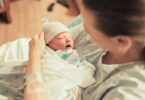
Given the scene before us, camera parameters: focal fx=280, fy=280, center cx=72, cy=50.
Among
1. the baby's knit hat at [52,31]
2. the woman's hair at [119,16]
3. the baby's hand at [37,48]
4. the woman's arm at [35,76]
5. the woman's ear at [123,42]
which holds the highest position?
the woman's hair at [119,16]

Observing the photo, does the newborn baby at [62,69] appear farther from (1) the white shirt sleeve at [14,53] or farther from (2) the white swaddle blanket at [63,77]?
(1) the white shirt sleeve at [14,53]

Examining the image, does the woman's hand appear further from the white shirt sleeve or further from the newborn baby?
the white shirt sleeve

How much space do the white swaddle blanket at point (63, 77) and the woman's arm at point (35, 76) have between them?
0.05ft

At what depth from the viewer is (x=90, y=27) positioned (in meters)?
0.90

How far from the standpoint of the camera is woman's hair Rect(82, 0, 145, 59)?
0.76 m

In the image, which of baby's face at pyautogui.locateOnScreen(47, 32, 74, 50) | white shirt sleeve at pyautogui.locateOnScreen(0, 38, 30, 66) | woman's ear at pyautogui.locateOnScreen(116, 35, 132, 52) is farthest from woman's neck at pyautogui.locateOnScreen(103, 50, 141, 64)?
white shirt sleeve at pyautogui.locateOnScreen(0, 38, 30, 66)

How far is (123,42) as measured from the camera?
846mm

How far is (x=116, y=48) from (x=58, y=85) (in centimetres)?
35

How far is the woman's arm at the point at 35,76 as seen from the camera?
108cm

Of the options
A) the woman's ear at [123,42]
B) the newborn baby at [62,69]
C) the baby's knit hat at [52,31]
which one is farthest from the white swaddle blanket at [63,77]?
the woman's ear at [123,42]

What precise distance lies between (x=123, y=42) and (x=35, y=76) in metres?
0.44

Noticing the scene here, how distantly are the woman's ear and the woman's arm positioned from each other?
1.25 feet

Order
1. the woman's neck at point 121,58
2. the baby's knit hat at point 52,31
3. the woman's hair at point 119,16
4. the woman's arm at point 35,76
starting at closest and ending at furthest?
the woman's hair at point 119,16 → the woman's neck at point 121,58 → the woman's arm at point 35,76 → the baby's knit hat at point 52,31

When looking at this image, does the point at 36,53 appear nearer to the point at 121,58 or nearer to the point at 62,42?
the point at 62,42
